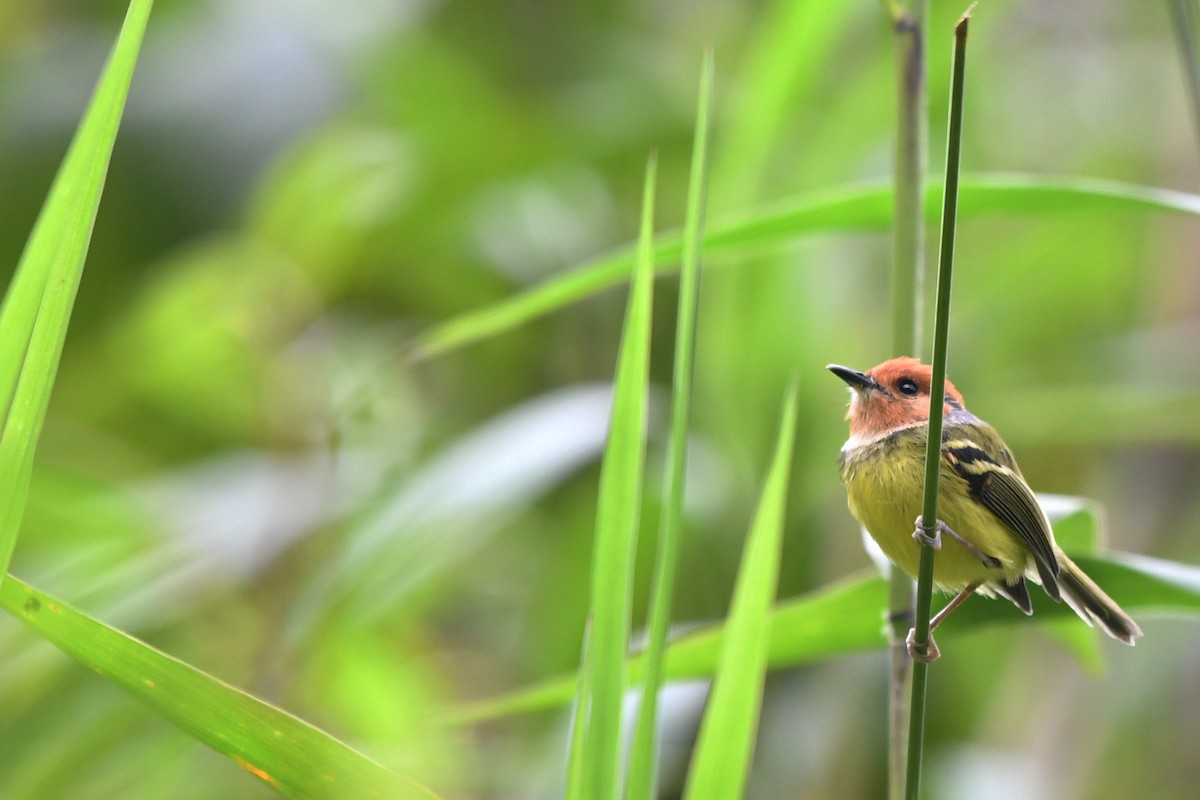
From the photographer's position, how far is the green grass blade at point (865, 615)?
736mm

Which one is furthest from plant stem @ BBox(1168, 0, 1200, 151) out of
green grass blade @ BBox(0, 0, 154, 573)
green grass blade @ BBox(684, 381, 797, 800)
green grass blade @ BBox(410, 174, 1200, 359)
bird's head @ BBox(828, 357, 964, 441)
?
green grass blade @ BBox(0, 0, 154, 573)

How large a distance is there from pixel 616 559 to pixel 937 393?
20 centimetres

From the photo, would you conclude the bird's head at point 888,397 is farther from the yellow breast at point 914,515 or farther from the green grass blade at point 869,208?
the green grass blade at point 869,208

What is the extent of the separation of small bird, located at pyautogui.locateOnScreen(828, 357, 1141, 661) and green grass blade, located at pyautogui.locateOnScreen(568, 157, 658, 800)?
0.12m

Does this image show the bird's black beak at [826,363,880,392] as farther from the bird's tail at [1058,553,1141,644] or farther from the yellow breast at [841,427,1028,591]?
the bird's tail at [1058,553,1141,644]

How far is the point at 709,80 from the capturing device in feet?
1.95

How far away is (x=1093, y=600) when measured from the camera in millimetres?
752

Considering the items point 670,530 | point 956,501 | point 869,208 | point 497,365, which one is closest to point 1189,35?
point 869,208

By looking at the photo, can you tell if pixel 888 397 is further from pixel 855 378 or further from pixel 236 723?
pixel 236 723

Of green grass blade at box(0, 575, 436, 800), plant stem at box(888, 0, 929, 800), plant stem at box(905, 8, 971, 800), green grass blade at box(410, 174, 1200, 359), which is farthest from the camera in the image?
green grass blade at box(410, 174, 1200, 359)

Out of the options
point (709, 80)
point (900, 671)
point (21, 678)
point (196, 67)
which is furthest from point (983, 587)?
point (196, 67)

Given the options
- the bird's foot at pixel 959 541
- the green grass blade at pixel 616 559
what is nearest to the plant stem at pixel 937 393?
the bird's foot at pixel 959 541

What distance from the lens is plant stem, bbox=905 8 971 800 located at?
1.33ft

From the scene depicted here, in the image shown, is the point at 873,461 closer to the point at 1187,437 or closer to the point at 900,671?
the point at 900,671
